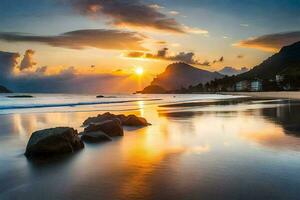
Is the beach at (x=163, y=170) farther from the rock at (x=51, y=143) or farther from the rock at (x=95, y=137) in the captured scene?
the rock at (x=95, y=137)

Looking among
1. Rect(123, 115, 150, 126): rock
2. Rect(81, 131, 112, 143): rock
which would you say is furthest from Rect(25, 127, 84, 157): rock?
Rect(123, 115, 150, 126): rock

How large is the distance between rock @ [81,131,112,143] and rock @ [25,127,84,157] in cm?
206

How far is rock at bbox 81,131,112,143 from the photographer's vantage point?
14.7m

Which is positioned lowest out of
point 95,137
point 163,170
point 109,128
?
point 163,170

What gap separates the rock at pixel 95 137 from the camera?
14.7 meters

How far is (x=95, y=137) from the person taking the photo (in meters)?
14.8

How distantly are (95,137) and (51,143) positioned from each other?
344 cm

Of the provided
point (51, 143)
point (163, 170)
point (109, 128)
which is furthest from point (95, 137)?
point (163, 170)

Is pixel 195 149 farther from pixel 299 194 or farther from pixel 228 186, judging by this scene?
pixel 299 194

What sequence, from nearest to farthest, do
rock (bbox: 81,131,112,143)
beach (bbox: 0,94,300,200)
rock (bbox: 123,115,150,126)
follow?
beach (bbox: 0,94,300,200)
rock (bbox: 81,131,112,143)
rock (bbox: 123,115,150,126)

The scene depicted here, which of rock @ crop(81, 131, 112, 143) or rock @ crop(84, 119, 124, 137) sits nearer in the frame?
rock @ crop(81, 131, 112, 143)

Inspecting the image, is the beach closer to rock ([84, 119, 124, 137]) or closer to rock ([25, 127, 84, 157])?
rock ([25, 127, 84, 157])

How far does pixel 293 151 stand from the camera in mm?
11109

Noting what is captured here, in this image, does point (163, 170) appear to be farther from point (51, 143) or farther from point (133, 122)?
point (133, 122)
